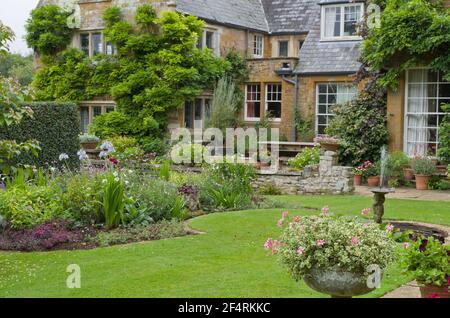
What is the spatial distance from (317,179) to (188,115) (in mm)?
9230

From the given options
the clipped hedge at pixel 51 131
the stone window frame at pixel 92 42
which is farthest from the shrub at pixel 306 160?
the stone window frame at pixel 92 42

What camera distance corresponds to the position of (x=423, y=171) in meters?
19.4

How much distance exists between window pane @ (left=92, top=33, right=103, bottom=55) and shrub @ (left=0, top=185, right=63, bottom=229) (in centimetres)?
1605

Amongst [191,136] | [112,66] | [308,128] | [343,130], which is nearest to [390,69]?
[343,130]

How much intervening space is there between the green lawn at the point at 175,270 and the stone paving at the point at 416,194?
5889mm

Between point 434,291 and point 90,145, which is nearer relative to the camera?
point 434,291

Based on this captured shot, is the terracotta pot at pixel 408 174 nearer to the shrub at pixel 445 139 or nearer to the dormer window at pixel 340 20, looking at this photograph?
the shrub at pixel 445 139

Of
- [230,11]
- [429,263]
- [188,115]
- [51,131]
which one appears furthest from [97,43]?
[429,263]

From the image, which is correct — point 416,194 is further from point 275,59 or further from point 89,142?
point 89,142

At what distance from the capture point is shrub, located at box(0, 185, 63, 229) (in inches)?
471

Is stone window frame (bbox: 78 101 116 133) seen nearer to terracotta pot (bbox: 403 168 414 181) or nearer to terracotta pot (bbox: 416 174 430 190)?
terracotta pot (bbox: 403 168 414 181)

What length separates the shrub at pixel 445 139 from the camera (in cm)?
1953

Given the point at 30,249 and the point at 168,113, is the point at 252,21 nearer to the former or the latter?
the point at 168,113

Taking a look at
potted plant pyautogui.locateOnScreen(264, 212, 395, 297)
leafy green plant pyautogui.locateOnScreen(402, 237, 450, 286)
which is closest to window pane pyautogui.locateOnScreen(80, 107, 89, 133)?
potted plant pyautogui.locateOnScreen(264, 212, 395, 297)
